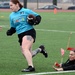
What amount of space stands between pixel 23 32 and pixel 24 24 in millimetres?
186

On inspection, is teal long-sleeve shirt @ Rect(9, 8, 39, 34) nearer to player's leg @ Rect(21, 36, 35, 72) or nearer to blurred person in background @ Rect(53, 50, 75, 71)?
player's leg @ Rect(21, 36, 35, 72)

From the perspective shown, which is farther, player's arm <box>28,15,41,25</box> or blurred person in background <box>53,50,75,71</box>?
blurred person in background <box>53,50,75,71</box>

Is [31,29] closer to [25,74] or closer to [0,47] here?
[25,74]

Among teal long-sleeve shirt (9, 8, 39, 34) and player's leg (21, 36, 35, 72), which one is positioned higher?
teal long-sleeve shirt (9, 8, 39, 34)

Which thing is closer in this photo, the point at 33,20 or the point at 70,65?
the point at 33,20

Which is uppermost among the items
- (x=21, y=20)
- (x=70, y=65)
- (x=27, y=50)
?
(x=21, y=20)

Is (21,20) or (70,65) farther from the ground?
(21,20)

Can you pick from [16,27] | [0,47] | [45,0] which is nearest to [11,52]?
[0,47]

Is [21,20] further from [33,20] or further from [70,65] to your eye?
[70,65]

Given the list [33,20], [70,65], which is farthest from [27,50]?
[70,65]

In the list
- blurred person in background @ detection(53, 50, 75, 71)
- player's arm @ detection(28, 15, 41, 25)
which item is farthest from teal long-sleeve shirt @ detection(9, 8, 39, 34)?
blurred person in background @ detection(53, 50, 75, 71)

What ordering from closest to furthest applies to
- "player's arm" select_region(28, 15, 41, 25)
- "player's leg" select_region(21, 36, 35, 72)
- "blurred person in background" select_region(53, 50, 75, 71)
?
"player's leg" select_region(21, 36, 35, 72)
"player's arm" select_region(28, 15, 41, 25)
"blurred person in background" select_region(53, 50, 75, 71)

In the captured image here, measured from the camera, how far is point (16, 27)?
983cm

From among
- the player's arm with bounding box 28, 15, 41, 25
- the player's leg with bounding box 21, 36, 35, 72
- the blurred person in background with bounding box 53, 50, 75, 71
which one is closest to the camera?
the player's leg with bounding box 21, 36, 35, 72
